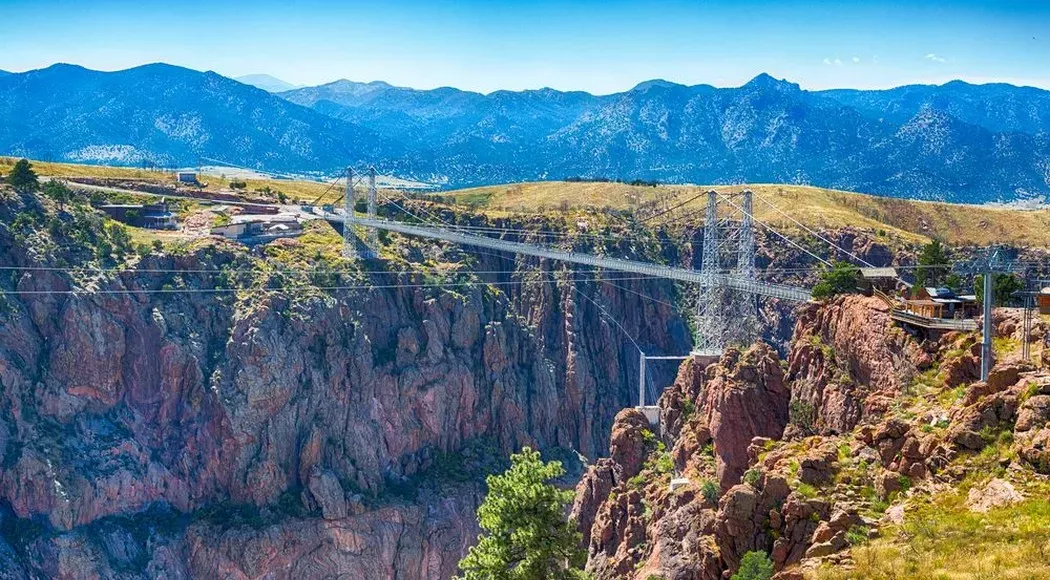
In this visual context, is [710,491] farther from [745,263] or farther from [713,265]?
Answer: [745,263]

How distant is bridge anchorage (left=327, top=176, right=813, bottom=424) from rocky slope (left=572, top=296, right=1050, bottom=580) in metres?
10.5

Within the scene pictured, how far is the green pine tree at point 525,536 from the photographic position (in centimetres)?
4550

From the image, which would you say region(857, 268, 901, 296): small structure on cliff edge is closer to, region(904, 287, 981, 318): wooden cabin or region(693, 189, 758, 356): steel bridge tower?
region(904, 287, 981, 318): wooden cabin

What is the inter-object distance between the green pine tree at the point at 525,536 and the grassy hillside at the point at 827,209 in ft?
287

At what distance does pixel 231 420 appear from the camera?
9706 cm

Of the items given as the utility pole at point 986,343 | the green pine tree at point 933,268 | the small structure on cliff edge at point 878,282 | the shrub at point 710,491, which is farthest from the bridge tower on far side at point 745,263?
the utility pole at point 986,343

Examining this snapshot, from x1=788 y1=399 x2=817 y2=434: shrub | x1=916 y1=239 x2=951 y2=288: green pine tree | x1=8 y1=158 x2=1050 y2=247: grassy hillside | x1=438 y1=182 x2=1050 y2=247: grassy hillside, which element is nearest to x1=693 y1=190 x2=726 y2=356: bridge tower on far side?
x1=916 y1=239 x2=951 y2=288: green pine tree

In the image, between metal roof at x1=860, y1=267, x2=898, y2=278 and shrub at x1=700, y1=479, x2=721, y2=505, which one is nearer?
shrub at x1=700, y1=479, x2=721, y2=505

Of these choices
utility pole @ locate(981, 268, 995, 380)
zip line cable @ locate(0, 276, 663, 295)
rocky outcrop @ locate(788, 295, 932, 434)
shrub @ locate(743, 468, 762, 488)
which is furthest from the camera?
zip line cable @ locate(0, 276, 663, 295)

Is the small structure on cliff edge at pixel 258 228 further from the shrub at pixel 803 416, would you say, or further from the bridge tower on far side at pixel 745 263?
the shrub at pixel 803 416

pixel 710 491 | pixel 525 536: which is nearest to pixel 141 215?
pixel 525 536

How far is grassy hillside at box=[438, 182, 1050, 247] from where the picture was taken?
13762cm

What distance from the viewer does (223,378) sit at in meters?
98.5

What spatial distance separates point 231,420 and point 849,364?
59447 millimetres
